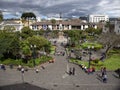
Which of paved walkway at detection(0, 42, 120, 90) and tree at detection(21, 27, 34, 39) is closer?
paved walkway at detection(0, 42, 120, 90)

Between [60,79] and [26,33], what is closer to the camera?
[60,79]

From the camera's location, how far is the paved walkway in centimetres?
2050

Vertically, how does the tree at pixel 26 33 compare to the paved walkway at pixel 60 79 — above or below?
above

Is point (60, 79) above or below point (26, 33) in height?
below

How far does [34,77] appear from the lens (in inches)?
942

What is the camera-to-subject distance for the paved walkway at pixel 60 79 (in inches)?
807

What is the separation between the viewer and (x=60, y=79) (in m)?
23.0

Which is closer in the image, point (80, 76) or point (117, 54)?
point (80, 76)

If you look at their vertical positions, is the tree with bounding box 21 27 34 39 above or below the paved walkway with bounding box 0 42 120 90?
above

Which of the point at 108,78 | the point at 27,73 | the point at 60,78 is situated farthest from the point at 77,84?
the point at 27,73

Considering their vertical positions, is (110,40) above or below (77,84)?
above

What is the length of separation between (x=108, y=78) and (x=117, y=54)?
17491 millimetres

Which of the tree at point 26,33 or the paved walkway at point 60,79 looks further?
the tree at point 26,33

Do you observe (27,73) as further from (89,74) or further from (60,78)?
(89,74)
